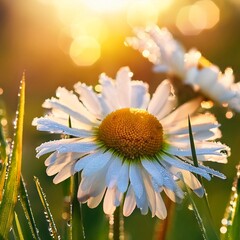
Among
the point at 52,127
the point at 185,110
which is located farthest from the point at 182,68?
the point at 52,127

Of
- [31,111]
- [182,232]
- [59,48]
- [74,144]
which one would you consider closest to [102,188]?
[74,144]

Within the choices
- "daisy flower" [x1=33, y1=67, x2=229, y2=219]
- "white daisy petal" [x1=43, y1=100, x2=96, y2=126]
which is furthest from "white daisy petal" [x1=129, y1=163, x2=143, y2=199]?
"white daisy petal" [x1=43, y1=100, x2=96, y2=126]

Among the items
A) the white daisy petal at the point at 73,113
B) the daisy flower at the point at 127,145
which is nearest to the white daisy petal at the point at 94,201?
the daisy flower at the point at 127,145

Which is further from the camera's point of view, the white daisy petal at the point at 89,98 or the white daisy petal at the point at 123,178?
the white daisy petal at the point at 89,98

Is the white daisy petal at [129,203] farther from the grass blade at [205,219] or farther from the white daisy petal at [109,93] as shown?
the white daisy petal at [109,93]

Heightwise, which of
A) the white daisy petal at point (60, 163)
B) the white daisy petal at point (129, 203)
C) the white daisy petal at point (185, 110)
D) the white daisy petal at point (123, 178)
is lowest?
the white daisy petal at point (129, 203)

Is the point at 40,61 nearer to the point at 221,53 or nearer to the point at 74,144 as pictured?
the point at 221,53

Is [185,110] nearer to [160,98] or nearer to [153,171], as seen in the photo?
[160,98]

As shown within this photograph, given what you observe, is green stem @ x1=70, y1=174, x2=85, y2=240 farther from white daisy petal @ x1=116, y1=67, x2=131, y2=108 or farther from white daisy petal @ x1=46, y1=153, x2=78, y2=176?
white daisy petal @ x1=116, y1=67, x2=131, y2=108
